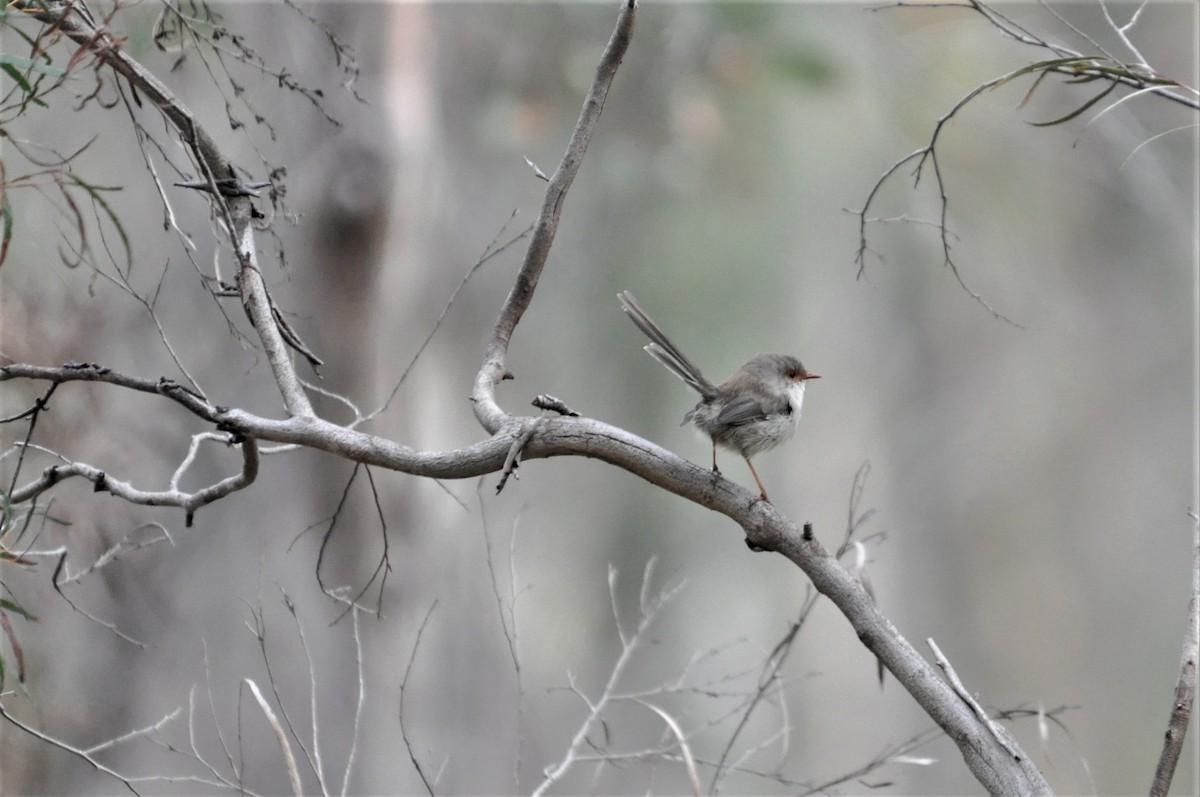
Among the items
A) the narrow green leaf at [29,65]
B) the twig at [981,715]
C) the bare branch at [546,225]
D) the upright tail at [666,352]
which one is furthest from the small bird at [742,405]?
the narrow green leaf at [29,65]

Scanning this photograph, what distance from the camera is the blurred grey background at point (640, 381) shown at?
5.17 meters

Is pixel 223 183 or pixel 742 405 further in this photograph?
pixel 742 405

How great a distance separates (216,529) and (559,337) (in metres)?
5.72

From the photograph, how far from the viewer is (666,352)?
2803mm

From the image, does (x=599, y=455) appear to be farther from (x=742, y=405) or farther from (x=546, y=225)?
(x=742, y=405)

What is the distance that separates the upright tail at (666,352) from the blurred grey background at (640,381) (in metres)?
0.59

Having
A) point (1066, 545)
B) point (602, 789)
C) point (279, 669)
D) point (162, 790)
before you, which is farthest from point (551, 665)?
point (1066, 545)

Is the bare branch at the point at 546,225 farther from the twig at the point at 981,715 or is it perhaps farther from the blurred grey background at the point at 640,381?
the twig at the point at 981,715

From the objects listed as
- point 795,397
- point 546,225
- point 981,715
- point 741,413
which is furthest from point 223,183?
point 981,715

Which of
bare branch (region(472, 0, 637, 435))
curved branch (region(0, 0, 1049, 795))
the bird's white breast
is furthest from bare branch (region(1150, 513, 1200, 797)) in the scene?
bare branch (region(472, 0, 637, 435))

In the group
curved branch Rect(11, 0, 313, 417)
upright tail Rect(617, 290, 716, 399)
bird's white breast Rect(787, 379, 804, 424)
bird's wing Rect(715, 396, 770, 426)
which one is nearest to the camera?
curved branch Rect(11, 0, 313, 417)

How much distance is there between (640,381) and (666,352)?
8.56 m

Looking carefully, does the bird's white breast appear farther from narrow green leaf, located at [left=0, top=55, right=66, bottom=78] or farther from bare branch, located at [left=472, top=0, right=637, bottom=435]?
narrow green leaf, located at [left=0, top=55, right=66, bottom=78]

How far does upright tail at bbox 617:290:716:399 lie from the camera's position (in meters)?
2.63
